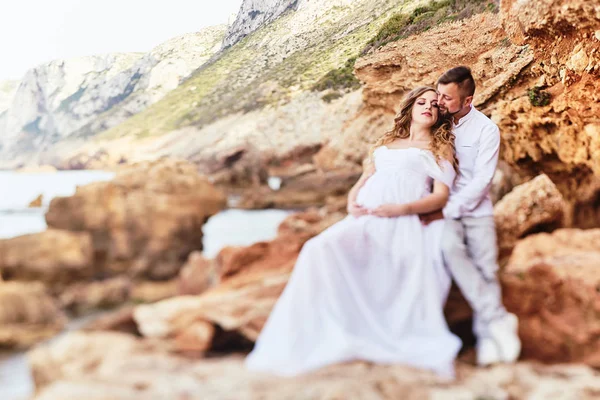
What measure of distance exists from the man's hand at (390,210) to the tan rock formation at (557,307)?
1179 millimetres

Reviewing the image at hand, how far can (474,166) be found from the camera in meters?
3.33

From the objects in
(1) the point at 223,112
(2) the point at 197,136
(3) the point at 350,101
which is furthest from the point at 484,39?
(2) the point at 197,136

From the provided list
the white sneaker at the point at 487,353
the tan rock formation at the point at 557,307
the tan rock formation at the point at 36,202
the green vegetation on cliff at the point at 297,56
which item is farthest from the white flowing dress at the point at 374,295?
the tan rock formation at the point at 36,202

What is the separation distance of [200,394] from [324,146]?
2.47m

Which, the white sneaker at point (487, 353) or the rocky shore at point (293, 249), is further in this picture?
the white sneaker at point (487, 353)

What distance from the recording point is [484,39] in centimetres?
444

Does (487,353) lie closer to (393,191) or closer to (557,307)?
(557,307)

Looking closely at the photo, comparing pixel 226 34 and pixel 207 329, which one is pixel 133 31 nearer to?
pixel 226 34

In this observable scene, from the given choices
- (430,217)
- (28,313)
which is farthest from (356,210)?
(28,313)

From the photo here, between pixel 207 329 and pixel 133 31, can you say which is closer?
pixel 207 329

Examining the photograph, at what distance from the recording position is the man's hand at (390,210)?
3119 mm

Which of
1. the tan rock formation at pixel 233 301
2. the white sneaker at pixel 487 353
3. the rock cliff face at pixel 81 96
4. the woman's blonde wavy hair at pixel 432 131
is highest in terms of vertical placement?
the rock cliff face at pixel 81 96

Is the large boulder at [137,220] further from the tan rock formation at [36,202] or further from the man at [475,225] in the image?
the man at [475,225]

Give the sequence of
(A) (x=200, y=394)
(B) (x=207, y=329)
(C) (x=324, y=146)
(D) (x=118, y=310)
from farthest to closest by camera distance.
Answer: (C) (x=324, y=146)
(B) (x=207, y=329)
(D) (x=118, y=310)
(A) (x=200, y=394)
